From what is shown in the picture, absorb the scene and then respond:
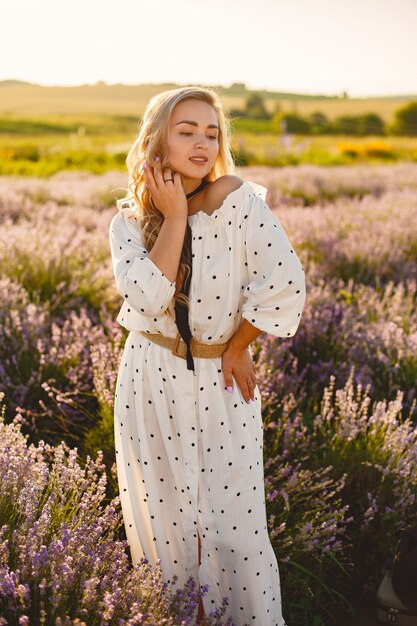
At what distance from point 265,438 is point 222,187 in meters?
1.46

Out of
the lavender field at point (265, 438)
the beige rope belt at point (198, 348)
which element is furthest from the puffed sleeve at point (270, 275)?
the lavender field at point (265, 438)

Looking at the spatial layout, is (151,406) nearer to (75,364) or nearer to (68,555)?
(68,555)

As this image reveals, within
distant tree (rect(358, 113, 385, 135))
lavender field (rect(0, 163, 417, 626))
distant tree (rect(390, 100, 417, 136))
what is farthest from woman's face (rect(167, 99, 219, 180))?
distant tree (rect(390, 100, 417, 136))

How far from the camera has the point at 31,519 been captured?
171 centimetres

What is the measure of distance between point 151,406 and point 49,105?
2823 inches

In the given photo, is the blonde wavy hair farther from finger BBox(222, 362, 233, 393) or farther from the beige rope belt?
finger BBox(222, 362, 233, 393)

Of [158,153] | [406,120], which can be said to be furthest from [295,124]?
[158,153]

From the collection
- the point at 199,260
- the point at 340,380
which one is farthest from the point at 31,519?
the point at 340,380

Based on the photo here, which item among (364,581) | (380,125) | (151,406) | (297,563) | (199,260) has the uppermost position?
(380,125)

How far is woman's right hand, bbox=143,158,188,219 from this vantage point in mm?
1821

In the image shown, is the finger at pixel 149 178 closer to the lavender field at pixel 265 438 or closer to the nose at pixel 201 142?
the nose at pixel 201 142

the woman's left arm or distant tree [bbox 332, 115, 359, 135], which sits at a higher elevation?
distant tree [bbox 332, 115, 359, 135]

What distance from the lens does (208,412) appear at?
1941 mm

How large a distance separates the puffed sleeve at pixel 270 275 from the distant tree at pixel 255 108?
52.0m
